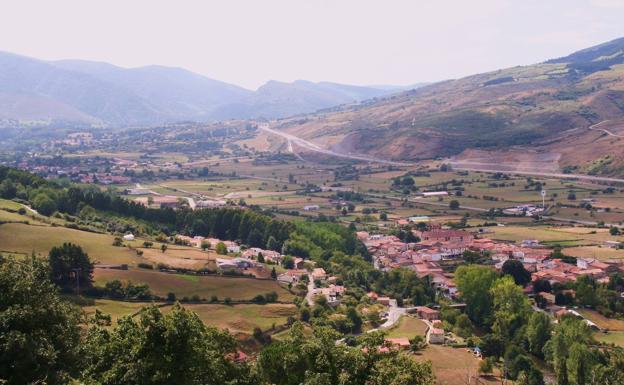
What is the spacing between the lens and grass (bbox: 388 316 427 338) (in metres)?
46.3

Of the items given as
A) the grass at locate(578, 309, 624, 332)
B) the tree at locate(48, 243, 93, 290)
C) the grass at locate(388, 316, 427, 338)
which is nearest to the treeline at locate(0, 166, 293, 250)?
the grass at locate(388, 316, 427, 338)

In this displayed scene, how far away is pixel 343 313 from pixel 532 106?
169385 millimetres

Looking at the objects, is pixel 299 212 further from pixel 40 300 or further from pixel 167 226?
pixel 40 300

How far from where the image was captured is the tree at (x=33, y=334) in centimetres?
2033

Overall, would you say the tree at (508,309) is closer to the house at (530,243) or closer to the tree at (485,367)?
the tree at (485,367)

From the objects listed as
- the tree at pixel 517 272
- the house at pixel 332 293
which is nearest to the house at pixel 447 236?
the tree at pixel 517 272

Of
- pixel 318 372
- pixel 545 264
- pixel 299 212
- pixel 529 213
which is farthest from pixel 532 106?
pixel 318 372

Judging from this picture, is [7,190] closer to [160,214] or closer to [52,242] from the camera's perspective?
[160,214]

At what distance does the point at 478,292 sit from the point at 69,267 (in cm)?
3390

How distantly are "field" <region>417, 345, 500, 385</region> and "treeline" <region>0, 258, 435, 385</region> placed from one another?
14.6 metres

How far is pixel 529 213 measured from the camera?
9988cm

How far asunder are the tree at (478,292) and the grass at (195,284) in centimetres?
1570

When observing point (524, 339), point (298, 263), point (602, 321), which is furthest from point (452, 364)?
point (298, 263)

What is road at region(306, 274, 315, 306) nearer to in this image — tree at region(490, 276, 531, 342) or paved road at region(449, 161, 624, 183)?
tree at region(490, 276, 531, 342)
